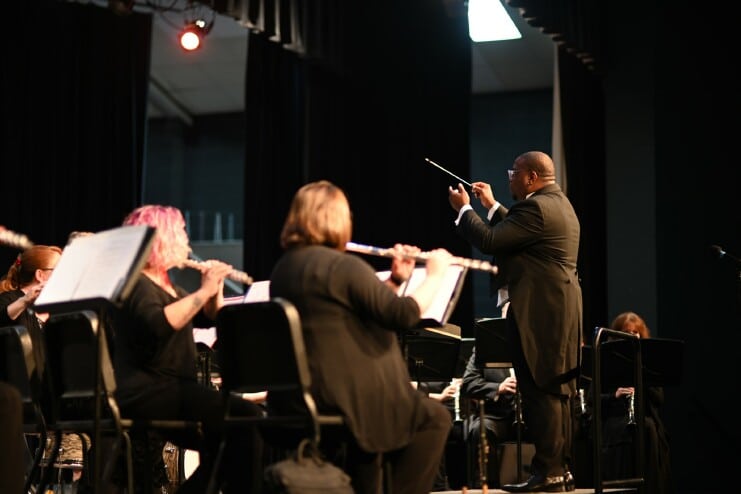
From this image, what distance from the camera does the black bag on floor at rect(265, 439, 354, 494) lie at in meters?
2.63

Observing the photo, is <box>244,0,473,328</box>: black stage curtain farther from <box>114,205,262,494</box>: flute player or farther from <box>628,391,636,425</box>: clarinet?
<box>114,205,262,494</box>: flute player

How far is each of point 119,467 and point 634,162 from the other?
4.78 meters

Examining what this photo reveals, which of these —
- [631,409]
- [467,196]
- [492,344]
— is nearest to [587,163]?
[631,409]

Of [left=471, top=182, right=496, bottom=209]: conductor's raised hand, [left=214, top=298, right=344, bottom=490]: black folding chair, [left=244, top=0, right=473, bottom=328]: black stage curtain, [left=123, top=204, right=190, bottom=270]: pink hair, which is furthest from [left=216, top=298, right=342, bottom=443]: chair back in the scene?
[left=244, top=0, right=473, bottom=328]: black stage curtain

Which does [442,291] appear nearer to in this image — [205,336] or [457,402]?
[205,336]

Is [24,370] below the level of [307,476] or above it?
above

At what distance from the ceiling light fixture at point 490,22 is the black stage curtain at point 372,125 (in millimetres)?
1306

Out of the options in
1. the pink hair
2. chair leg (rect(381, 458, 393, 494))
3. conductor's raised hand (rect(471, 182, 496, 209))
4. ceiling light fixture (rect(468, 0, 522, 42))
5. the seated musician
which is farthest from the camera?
ceiling light fixture (rect(468, 0, 522, 42))

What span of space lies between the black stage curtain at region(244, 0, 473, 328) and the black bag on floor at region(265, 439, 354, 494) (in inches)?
206

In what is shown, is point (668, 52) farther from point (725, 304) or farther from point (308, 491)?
point (308, 491)

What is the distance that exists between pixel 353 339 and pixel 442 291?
0.66 m

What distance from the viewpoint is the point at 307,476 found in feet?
8.67

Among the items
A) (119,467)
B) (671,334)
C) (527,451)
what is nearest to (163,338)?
(119,467)

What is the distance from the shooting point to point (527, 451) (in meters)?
6.15
